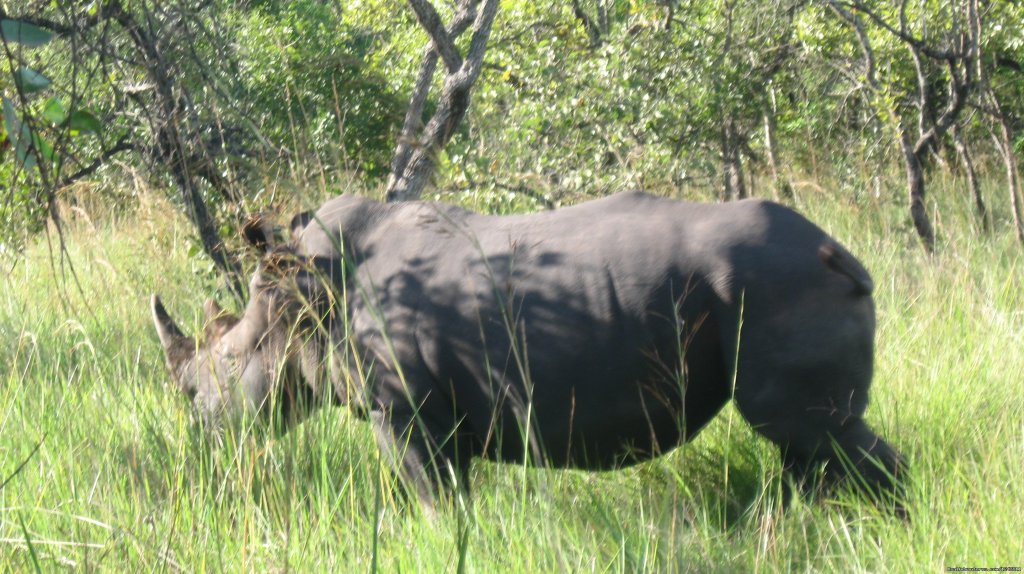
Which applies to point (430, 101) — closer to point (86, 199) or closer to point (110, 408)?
point (86, 199)

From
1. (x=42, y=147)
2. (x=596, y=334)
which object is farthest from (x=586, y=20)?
(x=42, y=147)

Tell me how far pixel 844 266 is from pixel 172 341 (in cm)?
275

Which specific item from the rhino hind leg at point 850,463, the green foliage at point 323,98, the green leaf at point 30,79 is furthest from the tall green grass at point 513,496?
the green foliage at point 323,98

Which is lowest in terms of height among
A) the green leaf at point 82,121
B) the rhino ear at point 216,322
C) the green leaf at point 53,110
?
the rhino ear at point 216,322

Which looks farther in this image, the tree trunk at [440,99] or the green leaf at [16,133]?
the tree trunk at [440,99]

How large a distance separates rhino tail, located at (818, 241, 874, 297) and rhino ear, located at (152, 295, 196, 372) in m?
2.59

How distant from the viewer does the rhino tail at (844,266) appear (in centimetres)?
324

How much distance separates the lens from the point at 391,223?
408 cm

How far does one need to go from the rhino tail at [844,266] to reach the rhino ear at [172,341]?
2.59 m

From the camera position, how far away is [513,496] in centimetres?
339

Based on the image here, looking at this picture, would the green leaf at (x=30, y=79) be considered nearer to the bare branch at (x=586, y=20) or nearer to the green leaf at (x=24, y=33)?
the green leaf at (x=24, y=33)

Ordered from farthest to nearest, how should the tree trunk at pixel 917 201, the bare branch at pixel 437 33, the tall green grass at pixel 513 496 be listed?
the tree trunk at pixel 917 201 < the bare branch at pixel 437 33 < the tall green grass at pixel 513 496

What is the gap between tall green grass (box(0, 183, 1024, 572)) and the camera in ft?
9.53

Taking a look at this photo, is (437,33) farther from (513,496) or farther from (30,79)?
(30,79)
